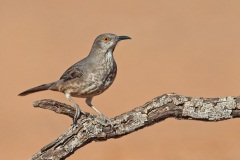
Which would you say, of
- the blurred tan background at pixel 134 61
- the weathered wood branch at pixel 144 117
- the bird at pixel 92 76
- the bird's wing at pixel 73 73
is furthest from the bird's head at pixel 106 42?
the blurred tan background at pixel 134 61

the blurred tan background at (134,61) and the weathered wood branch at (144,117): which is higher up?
the blurred tan background at (134,61)

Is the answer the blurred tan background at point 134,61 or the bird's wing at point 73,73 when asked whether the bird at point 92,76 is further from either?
the blurred tan background at point 134,61

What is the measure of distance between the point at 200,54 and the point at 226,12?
669 centimetres

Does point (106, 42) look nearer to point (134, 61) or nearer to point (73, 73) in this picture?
point (73, 73)

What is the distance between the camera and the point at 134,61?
76.6ft

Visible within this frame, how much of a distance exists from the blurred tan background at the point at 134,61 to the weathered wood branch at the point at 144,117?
852cm

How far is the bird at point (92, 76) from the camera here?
26.5 feet

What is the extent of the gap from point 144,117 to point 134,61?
1678 cm

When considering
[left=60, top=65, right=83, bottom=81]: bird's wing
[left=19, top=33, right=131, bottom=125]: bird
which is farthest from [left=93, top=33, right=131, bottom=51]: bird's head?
[left=60, top=65, right=83, bottom=81]: bird's wing

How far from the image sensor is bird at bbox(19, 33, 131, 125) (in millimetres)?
8086

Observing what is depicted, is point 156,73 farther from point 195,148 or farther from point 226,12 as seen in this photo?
point 226,12

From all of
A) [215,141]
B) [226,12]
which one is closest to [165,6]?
[226,12]

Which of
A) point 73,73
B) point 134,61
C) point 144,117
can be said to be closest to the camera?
point 144,117

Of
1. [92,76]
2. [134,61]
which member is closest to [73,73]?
[92,76]
